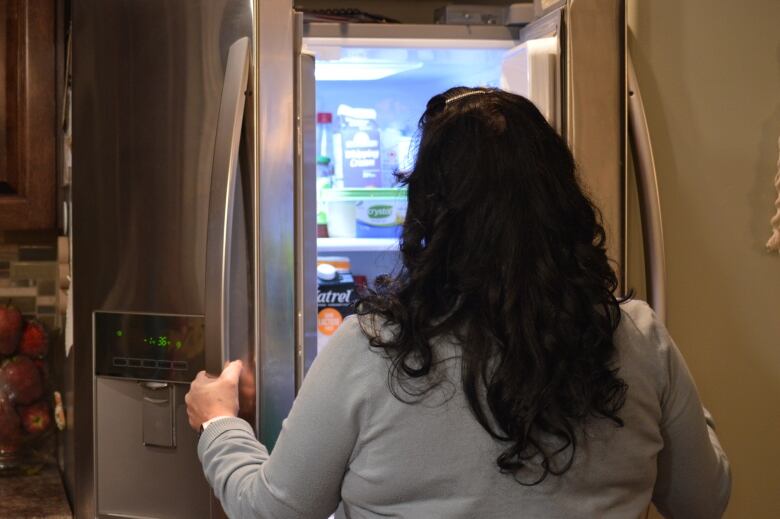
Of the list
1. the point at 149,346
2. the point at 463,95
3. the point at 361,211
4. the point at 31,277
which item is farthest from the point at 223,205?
the point at 31,277

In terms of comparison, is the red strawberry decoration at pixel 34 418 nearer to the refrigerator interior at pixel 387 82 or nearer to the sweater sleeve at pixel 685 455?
the refrigerator interior at pixel 387 82

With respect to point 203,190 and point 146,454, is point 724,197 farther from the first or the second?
point 146,454

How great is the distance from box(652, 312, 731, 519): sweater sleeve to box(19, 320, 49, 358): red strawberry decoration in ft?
4.94

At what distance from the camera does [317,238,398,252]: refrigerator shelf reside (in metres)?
1.94

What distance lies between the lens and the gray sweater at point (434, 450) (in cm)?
93

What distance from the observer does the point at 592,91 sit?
1.49m

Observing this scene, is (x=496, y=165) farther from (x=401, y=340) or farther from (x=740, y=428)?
(x=740, y=428)

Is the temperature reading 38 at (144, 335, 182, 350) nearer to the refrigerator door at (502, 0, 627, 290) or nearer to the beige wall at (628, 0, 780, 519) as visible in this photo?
the refrigerator door at (502, 0, 627, 290)

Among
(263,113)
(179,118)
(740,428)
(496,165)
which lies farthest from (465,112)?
(740,428)

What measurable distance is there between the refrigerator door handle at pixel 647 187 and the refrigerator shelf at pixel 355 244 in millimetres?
565

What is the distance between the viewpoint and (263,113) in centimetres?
140

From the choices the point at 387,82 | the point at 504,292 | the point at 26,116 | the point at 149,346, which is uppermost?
the point at 387,82

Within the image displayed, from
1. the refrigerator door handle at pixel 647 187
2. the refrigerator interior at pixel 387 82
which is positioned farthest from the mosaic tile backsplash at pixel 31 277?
the refrigerator door handle at pixel 647 187

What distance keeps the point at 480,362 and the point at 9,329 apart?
4.95 feet
